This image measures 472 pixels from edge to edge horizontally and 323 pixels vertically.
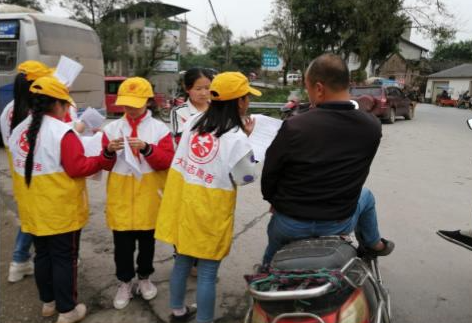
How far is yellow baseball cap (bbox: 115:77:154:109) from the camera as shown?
92.8 inches

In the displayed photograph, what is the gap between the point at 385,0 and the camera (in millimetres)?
20078

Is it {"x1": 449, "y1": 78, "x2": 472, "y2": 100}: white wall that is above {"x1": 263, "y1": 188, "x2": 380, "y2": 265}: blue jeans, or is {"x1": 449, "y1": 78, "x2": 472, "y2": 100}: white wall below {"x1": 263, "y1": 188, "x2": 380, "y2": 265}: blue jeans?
above

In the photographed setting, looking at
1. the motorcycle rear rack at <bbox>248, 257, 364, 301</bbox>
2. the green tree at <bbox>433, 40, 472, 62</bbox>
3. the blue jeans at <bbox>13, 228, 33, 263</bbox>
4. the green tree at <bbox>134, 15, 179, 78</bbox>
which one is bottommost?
the blue jeans at <bbox>13, 228, 33, 263</bbox>

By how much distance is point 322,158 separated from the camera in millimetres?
1758

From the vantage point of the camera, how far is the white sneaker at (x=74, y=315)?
242 cm

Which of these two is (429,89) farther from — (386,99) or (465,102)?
(386,99)

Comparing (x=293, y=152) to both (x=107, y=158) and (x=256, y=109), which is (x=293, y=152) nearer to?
(x=107, y=158)

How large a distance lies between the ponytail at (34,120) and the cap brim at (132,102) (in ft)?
1.23

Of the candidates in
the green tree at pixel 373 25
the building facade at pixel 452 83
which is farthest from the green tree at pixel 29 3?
the building facade at pixel 452 83

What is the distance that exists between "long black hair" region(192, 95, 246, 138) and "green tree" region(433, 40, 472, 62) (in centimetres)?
6959

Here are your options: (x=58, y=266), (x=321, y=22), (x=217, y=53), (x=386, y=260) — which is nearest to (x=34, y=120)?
(x=58, y=266)

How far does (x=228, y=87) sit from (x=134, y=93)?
2.15ft

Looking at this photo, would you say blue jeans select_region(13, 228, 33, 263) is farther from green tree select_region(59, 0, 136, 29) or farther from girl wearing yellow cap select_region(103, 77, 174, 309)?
green tree select_region(59, 0, 136, 29)

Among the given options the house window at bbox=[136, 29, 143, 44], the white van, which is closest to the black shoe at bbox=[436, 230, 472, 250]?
the white van
